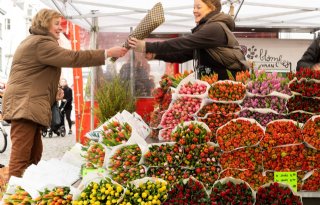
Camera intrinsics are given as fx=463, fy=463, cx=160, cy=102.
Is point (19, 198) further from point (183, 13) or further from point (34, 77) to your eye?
point (183, 13)

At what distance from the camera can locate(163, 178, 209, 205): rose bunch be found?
6.77ft

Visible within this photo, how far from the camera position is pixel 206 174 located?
2354mm

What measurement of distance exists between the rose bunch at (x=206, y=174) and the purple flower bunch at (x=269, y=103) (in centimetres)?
55

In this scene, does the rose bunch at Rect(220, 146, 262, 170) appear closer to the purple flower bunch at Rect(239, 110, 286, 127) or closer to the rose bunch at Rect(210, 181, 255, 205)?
the rose bunch at Rect(210, 181, 255, 205)

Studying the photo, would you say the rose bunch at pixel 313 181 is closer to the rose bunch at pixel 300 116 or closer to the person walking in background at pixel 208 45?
the rose bunch at pixel 300 116

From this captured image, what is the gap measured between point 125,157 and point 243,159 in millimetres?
625

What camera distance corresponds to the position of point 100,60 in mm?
3346

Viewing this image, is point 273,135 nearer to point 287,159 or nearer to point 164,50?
point 287,159

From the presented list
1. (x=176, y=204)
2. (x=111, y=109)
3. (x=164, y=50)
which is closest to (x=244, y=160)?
(x=176, y=204)

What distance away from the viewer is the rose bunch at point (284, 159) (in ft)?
7.89

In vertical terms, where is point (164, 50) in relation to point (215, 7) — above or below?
below

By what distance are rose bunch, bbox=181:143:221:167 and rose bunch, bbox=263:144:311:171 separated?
0.26 meters

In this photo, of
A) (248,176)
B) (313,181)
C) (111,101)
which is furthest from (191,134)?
(111,101)

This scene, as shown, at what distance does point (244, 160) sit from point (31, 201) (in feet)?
3.60
